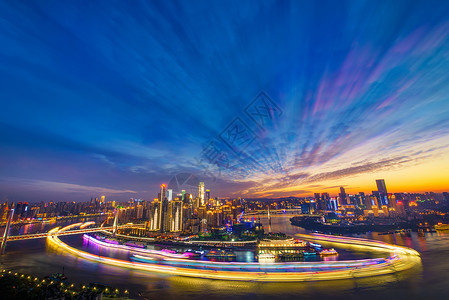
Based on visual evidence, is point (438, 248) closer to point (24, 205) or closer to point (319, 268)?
Answer: point (319, 268)

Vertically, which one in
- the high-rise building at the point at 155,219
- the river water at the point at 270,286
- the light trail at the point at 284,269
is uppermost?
the high-rise building at the point at 155,219

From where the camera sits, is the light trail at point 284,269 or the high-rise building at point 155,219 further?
the high-rise building at point 155,219

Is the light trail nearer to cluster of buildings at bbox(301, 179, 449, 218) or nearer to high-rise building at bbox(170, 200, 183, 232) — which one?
high-rise building at bbox(170, 200, 183, 232)

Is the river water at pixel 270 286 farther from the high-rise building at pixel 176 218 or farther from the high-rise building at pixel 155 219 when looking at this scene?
the high-rise building at pixel 155 219

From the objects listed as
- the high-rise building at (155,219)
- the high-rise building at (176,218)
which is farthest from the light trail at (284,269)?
the high-rise building at (155,219)

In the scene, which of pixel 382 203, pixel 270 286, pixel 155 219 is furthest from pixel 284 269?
pixel 382 203

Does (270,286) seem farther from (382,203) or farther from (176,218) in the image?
(382,203)

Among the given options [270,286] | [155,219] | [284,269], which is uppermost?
[155,219]

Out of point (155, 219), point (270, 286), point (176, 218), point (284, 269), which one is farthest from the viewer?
point (155, 219)

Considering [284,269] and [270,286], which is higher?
[284,269]

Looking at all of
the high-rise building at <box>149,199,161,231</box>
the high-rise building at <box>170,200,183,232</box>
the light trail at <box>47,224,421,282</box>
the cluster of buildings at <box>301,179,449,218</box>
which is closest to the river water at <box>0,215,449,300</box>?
the light trail at <box>47,224,421,282</box>

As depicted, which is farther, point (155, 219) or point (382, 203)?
point (382, 203)

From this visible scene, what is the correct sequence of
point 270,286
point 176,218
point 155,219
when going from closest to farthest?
point 270,286 < point 176,218 < point 155,219
